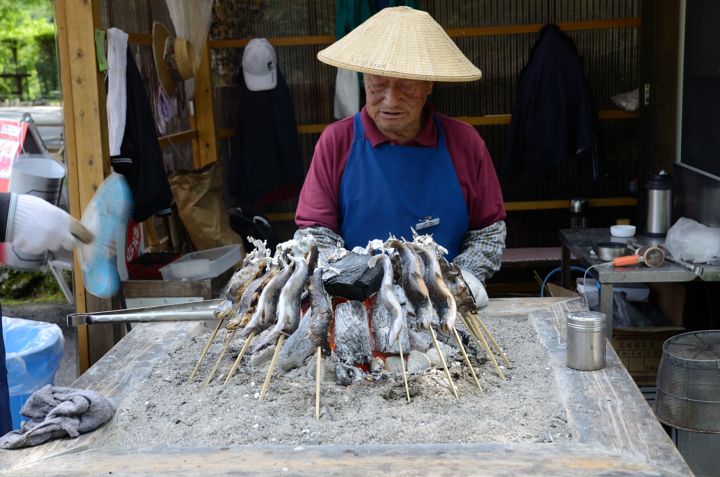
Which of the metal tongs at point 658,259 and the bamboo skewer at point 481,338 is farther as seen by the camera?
the metal tongs at point 658,259

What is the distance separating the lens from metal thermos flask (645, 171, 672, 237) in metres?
5.43

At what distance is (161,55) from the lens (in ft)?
19.9

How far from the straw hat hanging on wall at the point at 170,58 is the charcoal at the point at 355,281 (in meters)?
3.70

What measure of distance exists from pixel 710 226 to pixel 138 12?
13.3 feet

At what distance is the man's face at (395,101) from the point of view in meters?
3.29

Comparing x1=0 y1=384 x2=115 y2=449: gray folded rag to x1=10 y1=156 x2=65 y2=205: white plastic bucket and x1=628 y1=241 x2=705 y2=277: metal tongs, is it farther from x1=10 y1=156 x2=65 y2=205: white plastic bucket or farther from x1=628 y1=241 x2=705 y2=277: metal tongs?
x1=628 y1=241 x2=705 y2=277: metal tongs

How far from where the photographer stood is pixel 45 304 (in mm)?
8117

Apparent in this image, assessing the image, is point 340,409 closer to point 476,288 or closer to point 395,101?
point 476,288

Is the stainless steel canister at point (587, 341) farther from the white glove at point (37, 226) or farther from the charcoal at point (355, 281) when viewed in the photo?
the white glove at point (37, 226)

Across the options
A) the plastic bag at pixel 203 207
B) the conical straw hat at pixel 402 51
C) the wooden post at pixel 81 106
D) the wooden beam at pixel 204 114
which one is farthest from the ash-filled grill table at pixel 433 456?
the wooden beam at pixel 204 114

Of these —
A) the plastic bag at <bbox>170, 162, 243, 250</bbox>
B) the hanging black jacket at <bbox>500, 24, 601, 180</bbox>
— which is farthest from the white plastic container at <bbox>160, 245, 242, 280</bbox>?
the hanging black jacket at <bbox>500, 24, 601, 180</bbox>

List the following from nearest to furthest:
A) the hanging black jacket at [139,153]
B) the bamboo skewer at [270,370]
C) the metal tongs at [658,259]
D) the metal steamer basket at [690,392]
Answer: the bamboo skewer at [270,370]
the metal steamer basket at [690,392]
the metal tongs at [658,259]
the hanging black jacket at [139,153]

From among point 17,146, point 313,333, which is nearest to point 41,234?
point 313,333

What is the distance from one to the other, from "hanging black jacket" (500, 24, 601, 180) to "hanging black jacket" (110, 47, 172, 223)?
2941 mm
